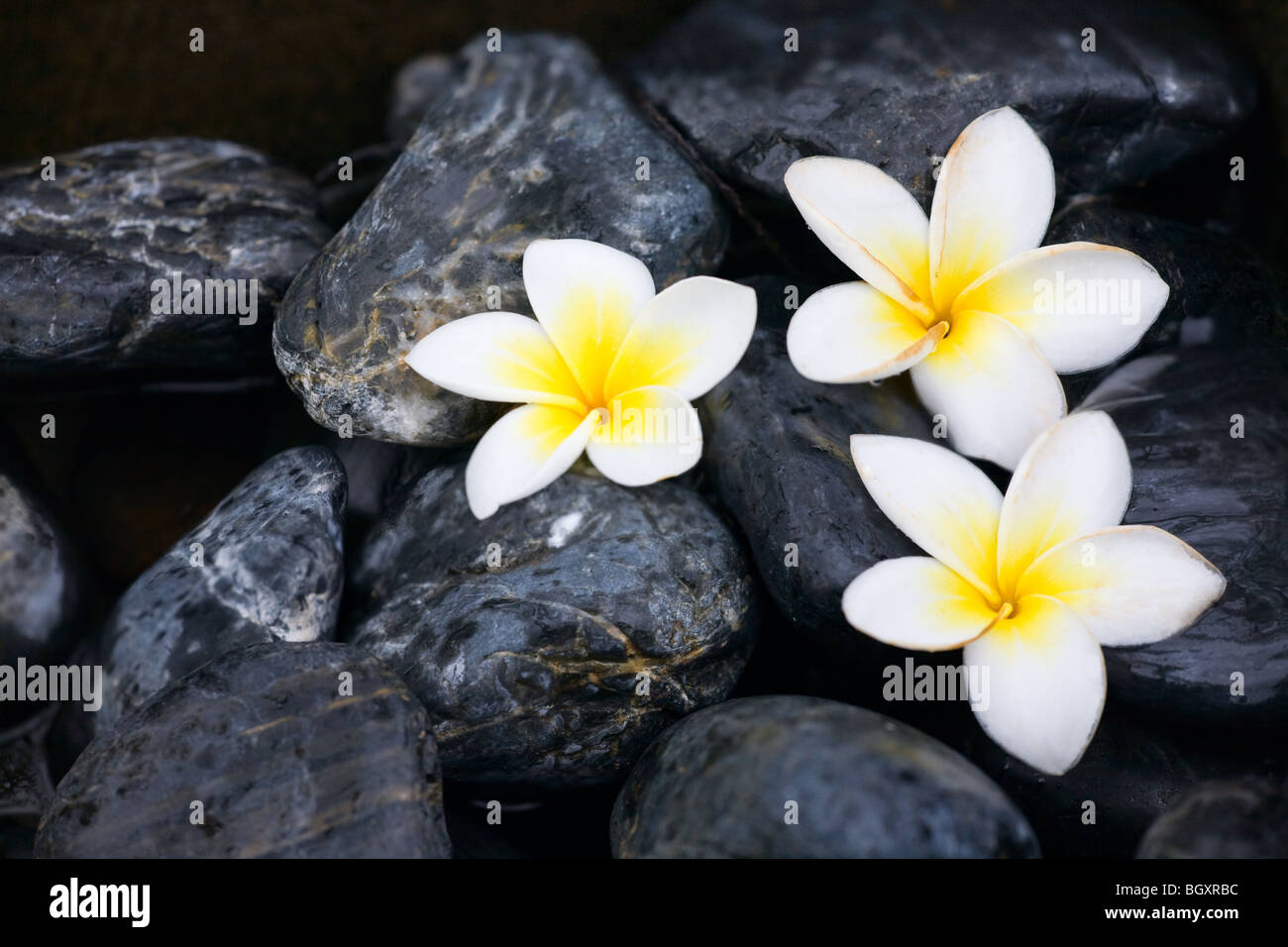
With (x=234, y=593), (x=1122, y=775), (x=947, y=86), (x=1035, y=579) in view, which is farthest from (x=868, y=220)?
(x=234, y=593)

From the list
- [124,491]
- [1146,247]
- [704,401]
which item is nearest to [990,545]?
[704,401]

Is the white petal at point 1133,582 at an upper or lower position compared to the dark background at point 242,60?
lower

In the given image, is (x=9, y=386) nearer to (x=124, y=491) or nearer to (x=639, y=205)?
(x=124, y=491)

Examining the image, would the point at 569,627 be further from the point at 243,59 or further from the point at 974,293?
the point at 243,59

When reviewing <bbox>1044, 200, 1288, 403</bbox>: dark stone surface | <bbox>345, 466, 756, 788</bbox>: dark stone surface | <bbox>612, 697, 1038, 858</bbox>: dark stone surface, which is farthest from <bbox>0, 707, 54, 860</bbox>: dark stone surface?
<bbox>1044, 200, 1288, 403</bbox>: dark stone surface

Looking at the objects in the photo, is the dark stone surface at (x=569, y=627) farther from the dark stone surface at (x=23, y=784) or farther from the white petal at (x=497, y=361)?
the dark stone surface at (x=23, y=784)

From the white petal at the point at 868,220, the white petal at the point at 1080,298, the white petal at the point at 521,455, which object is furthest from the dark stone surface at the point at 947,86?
the white petal at the point at 521,455
